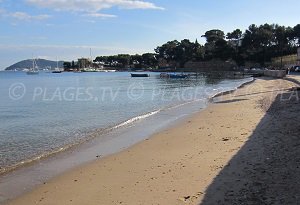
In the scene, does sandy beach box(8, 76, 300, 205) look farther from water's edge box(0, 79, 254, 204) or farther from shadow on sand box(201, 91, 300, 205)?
water's edge box(0, 79, 254, 204)

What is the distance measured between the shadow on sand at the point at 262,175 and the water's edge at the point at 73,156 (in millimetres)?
4782

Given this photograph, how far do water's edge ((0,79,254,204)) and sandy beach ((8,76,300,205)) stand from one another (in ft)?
1.63

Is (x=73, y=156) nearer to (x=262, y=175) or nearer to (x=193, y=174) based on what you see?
(x=193, y=174)

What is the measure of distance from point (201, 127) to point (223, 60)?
161 meters

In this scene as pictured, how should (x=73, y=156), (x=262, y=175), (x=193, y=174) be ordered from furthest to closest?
(x=73, y=156)
(x=193, y=174)
(x=262, y=175)

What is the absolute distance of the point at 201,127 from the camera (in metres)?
18.6

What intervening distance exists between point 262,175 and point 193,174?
5.60 ft

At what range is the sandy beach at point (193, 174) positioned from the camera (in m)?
7.79

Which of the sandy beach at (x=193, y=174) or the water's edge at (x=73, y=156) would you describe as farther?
the water's edge at (x=73, y=156)

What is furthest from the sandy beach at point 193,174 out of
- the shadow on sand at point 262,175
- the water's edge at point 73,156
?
the water's edge at point 73,156

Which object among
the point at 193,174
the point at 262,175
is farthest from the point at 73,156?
the point at 262,175

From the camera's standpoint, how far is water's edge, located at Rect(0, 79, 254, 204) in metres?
10.3

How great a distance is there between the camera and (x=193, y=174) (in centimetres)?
961

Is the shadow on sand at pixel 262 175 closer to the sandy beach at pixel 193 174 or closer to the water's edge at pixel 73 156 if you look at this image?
the sandy beach at pixel 193 174
